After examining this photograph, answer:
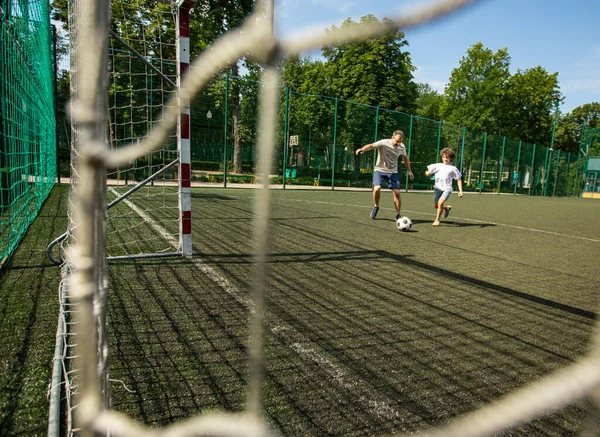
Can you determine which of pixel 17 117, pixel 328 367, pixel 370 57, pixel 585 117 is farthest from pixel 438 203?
pixel 585 117

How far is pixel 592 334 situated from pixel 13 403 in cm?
317

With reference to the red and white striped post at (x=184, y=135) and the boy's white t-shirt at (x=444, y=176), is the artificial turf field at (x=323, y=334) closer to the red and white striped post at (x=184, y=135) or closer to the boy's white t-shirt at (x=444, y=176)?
the red and white striped post at (x=184, y=135)

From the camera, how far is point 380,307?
294 cm

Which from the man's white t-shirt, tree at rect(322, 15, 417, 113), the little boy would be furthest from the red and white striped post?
the little boy

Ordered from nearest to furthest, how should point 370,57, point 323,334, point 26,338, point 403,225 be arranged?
point 370,57 < point 26,338 < point 323,334 < point 403,225

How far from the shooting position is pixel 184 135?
4.02 meters

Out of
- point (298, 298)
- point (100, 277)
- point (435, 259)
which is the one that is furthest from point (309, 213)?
point (100, 277)

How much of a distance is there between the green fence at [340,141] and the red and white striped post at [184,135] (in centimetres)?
751

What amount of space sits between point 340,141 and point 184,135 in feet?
51.5

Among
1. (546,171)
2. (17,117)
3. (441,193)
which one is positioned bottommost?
(441,193)

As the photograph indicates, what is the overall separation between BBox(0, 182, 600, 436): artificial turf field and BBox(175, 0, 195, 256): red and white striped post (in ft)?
1.11

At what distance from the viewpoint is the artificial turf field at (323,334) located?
1.68 meters

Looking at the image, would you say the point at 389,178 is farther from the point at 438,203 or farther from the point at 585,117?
the point at 585,117

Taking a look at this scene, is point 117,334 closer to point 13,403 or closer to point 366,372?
point 13,403
